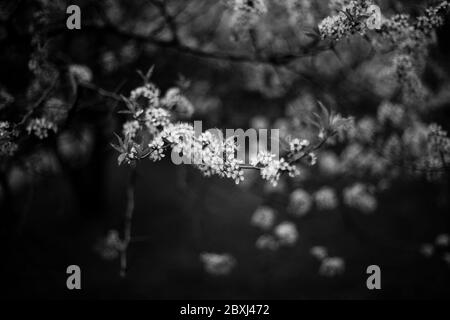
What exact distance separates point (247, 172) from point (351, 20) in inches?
178

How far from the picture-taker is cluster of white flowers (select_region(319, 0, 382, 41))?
212 centimetres

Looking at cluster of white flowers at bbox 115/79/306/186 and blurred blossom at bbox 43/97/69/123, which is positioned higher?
blurred blossom at bbox 43/97/69/123

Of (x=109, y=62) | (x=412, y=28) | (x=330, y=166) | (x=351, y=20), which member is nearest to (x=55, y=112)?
(x=109, y=62)

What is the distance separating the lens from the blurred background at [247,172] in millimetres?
3172

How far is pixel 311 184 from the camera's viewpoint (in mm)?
5641

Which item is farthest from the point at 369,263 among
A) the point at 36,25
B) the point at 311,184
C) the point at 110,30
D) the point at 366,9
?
the point at 36,25

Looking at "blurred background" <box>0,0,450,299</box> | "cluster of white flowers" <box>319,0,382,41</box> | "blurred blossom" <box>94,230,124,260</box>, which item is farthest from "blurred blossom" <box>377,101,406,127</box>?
"blurred blossom" <box>94,230,124,260</box>

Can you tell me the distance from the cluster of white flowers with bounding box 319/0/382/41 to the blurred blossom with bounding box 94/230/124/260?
2.36 metres

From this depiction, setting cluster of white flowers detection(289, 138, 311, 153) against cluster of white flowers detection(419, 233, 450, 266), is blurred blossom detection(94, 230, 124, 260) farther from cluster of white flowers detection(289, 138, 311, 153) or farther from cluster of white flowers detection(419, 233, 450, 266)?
cluster of white flowers detection(419, 233, 450, 266)

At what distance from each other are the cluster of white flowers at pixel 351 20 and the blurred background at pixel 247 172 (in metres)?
0.33

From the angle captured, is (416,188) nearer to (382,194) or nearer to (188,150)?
(382,194)

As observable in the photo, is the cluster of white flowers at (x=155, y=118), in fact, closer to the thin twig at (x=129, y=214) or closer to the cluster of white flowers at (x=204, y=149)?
the cluster of white flowers at (x=204, y=149)

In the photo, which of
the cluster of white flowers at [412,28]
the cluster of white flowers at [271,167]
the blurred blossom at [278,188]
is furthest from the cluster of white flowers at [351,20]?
the blurred blossom at [278,188]
